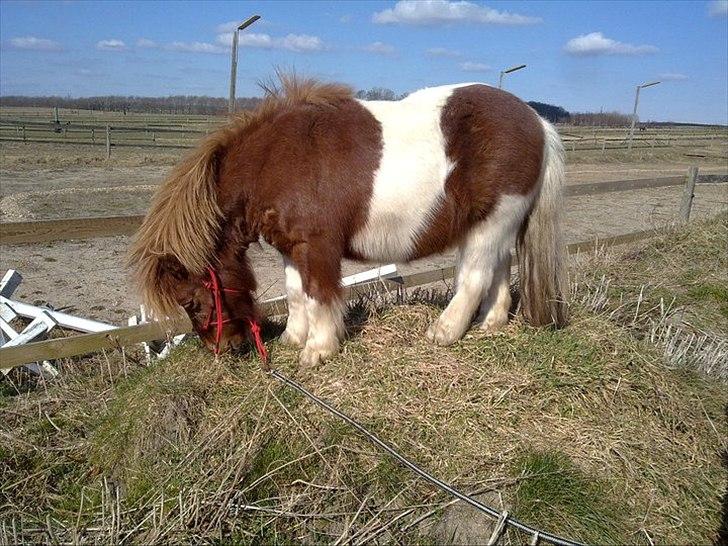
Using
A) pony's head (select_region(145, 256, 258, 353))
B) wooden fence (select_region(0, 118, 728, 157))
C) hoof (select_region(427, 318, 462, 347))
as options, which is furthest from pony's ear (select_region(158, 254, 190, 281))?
wooden fence (select_region(0, 118, 728, 157))

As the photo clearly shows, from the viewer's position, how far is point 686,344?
159 inches

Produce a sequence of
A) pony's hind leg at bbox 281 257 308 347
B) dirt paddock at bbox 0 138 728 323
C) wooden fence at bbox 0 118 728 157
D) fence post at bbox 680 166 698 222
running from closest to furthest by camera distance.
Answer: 1. pony's hind leg at bbox 281 257 308 347
2. dirt paddock at bbox 0 138 728 323
3. fence post at bbox 680 166 698 222
4. wooden fence at bbox 0 118 728 157

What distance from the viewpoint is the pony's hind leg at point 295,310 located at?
11.6 ft

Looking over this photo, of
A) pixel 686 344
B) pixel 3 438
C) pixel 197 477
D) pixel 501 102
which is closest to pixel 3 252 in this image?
pixel 3 438

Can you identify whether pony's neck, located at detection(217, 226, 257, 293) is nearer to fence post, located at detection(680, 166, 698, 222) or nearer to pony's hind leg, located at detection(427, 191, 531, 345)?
pony's hind leg, located at detection(427, 191, 531, 345)

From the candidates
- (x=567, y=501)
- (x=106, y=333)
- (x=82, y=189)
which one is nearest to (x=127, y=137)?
(x=82, y=189)

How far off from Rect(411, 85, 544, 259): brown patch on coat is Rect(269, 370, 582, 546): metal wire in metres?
1.13

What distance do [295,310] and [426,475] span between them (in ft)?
4.82

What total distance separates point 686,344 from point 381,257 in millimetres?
2311

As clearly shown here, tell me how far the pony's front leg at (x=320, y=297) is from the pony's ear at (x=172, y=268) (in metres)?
0.63

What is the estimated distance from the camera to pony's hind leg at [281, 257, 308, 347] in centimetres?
353

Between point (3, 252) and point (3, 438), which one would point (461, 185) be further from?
point (3, 252)

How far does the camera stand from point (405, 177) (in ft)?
10.7

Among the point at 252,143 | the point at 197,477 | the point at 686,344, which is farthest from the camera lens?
the point at 686,344
